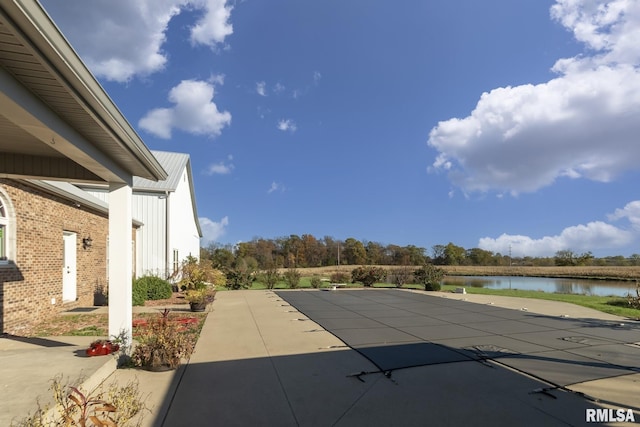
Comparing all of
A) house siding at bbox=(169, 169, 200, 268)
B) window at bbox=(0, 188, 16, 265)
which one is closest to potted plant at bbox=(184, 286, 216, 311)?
window at bbox=(0, 188, 16, 265)

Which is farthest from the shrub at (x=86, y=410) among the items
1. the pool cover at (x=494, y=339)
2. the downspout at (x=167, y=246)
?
the downspout at (x=167, y=246)

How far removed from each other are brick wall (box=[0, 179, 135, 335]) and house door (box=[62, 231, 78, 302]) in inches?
6.9

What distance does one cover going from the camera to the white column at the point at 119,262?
556 cm

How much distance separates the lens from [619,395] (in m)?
4.32

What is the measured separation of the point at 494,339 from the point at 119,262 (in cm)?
684

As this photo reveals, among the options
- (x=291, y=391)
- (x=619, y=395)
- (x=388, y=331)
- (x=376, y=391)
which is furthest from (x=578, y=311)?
(x=291, y=391)

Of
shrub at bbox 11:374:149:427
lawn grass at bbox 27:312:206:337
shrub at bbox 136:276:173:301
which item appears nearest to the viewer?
shrub at bbox 11:374:149:427

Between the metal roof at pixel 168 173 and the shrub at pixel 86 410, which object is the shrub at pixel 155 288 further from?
the shrub at pixel 86 410

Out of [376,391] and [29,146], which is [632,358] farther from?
[29,146]

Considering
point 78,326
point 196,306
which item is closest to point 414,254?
point 196,306

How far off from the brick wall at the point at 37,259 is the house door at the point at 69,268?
18 centimetres

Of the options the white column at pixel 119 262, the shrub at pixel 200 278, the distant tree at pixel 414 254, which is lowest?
the distant tree at pixel 414 254

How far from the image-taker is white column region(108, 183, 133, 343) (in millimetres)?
5562

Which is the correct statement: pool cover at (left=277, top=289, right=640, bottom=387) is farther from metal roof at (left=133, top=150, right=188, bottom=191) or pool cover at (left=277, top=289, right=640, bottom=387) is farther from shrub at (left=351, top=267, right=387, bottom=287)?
shrub at (left=351, top=267, right=387, bottom=287)
